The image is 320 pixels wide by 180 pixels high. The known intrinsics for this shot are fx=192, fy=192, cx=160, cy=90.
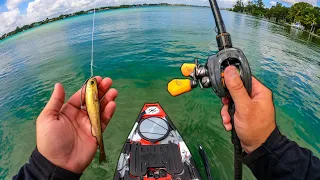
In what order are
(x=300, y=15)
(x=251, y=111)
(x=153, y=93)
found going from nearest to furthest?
(x=251, y=111)
(x=153, y=93)
(x=300, y=15)

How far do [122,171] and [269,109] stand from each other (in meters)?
4.65

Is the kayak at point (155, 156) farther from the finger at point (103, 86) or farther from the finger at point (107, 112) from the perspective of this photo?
the finger at point (103, 86)

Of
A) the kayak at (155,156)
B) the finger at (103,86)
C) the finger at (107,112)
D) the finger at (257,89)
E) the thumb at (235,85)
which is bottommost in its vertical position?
the kayak at (155,156)

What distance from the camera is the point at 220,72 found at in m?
2.35

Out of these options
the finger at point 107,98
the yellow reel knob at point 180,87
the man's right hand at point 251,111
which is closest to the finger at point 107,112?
the finger at point 107,98

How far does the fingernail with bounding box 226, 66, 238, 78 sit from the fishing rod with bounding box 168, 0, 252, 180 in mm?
142

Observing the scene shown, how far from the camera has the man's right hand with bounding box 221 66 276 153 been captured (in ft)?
7.19

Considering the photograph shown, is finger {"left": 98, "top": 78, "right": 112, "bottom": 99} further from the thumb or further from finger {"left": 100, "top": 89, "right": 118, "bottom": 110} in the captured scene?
the thumb

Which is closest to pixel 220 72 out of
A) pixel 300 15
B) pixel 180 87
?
pixel 180 87

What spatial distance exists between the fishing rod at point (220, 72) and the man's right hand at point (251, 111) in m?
0.13

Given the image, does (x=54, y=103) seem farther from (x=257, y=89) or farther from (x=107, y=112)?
(x=257, y=89)

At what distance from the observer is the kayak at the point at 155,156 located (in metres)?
5.49

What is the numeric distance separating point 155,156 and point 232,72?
4.45 meters

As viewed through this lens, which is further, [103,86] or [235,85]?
[103,86]
